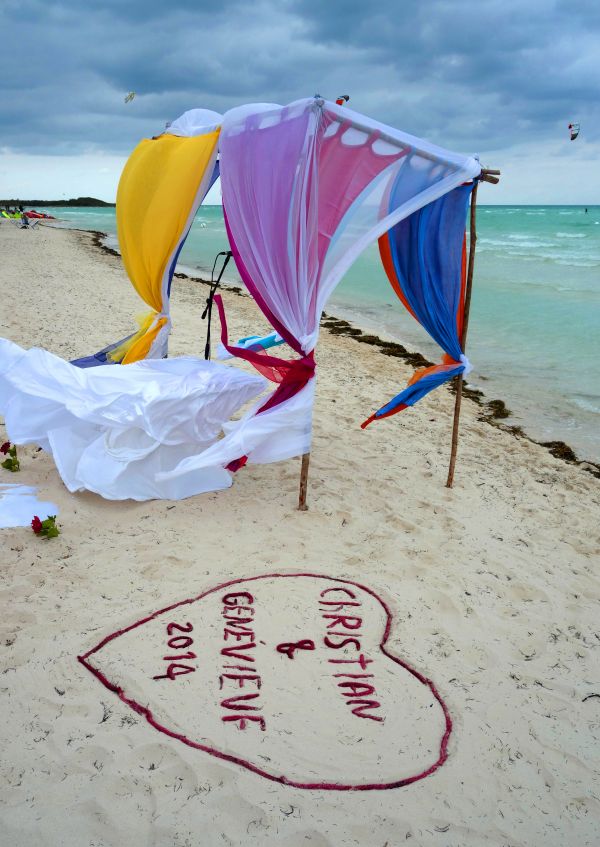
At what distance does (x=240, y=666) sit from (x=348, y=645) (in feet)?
1.60

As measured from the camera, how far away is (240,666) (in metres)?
2.61

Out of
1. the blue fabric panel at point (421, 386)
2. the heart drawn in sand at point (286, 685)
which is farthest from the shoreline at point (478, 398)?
the heart drawn in sand at point (286, 685)

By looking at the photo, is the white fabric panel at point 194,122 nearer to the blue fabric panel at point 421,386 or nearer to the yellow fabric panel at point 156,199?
the yellow fabric panel at point 156,199

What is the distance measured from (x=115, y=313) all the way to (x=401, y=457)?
611cm

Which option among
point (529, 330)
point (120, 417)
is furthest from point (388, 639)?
point (529, 330)

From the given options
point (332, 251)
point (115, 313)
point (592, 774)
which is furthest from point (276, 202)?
point (115, 313)

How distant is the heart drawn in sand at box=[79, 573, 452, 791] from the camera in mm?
2225

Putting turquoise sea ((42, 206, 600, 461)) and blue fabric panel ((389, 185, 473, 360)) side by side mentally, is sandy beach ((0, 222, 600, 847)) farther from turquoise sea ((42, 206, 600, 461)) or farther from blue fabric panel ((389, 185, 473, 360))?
turquoise sea ((42, 206, 600, 461))

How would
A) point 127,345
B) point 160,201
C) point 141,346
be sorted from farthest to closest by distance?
point 127,345 → point 141,346 → point 160,201

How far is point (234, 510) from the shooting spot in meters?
3.86

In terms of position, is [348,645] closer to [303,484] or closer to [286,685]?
[286,685]

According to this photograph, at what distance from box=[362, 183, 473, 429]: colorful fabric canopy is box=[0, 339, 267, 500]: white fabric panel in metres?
1.10

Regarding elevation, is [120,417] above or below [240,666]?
above

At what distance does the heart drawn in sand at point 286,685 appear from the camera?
222 centimetres
